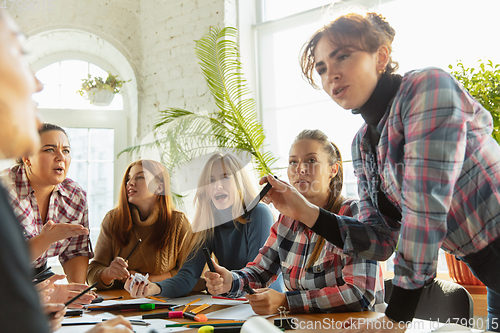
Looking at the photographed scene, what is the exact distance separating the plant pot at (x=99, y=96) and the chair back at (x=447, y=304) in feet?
10.8

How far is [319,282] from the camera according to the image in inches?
52.4

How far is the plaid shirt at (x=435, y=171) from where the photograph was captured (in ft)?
2.48

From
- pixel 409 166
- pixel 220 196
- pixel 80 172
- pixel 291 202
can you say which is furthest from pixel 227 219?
pixel 80 172

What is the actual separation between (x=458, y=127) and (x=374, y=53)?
0.29 metres

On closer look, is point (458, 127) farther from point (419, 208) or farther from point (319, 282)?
point (319, 282)

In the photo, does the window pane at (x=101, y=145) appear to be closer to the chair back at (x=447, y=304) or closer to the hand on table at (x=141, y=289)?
the hand on table at (x=141, y=289)

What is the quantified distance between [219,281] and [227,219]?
579mm

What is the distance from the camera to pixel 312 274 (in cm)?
135

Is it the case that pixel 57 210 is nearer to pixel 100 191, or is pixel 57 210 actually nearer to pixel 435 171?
pixel 435 171

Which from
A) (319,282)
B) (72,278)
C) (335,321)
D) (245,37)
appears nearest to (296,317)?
(335,321)

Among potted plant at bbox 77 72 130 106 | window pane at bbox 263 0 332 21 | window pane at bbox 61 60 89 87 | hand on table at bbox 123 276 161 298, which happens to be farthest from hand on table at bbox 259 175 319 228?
window pane at bbox 61 60 89 87

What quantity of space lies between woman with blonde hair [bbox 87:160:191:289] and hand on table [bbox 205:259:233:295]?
652mm

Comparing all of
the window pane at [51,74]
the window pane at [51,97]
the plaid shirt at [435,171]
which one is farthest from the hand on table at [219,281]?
the window pane at [51,74]

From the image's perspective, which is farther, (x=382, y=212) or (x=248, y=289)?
(x=248, y=289)
